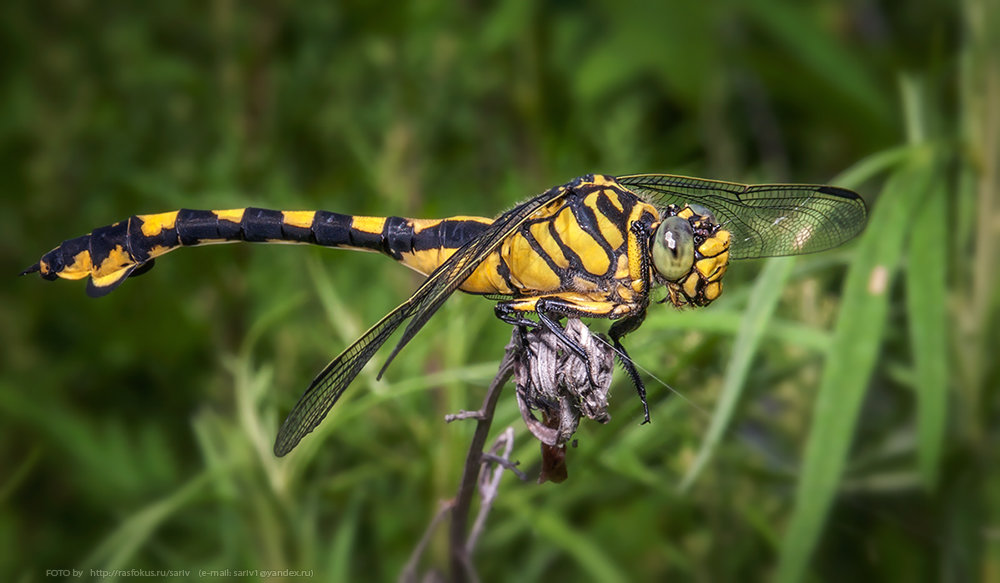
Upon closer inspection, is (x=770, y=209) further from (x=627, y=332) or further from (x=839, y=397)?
(x=627, y=332)

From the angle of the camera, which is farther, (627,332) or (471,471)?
(627,332)

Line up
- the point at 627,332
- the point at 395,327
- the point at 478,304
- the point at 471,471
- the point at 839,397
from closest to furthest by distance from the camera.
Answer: the point at 471,471 → the point at 395,327 → the point at 627,332 → the point at 839,397 → the point at 478,304

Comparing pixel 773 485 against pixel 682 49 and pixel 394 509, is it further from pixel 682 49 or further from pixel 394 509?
pixel 682 49

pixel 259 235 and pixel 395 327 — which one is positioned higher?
pixel 259 235

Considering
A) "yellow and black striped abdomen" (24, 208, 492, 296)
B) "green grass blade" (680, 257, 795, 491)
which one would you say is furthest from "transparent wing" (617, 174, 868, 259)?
"yellow and black striped abdomen" (24, 208, 492, 296)

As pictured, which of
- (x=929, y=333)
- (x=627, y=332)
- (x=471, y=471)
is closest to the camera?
(x=471, y=471)

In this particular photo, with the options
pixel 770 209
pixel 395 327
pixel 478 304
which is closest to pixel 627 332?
pixel 395 327

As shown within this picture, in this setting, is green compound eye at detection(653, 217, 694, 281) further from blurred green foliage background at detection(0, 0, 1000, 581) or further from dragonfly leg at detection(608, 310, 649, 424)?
blurred green foliage background at detection(0, 0, 1000, 581)
